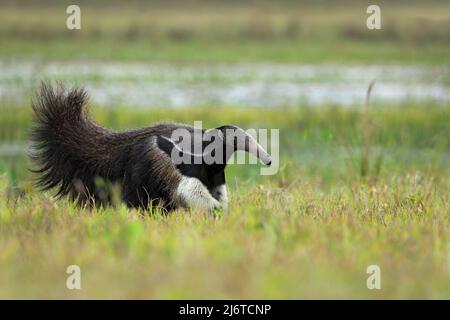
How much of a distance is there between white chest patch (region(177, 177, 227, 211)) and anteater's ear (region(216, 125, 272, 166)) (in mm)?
454

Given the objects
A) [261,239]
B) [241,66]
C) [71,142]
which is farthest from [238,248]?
[241,66]

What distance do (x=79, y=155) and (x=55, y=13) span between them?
47.6 metres

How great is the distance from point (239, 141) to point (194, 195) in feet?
2.05

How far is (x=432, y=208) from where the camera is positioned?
7.62 m

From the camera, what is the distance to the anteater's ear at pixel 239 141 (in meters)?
7.45

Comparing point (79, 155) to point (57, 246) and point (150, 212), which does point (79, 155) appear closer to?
point (150, 212)

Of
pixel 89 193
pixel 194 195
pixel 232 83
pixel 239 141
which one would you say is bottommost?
pixel 194 195

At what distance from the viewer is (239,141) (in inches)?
295

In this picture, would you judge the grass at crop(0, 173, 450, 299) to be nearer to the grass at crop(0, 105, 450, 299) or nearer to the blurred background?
the grass at crop(0, 105, 450, 299)

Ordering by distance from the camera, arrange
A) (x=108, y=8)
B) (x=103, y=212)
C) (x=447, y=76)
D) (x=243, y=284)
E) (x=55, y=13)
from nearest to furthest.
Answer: (x=243, y=284) < (x=103, y=212) < (x=447, y=76) < (x=55, y=13) < (x=108, y=8)

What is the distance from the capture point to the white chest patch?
7438mm

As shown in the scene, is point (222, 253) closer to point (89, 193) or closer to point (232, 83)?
point (89, 193)

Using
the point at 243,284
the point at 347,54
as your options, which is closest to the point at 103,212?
the point at 243,284

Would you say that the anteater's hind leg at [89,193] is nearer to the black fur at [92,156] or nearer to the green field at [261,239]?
the black fur at [92,156]
